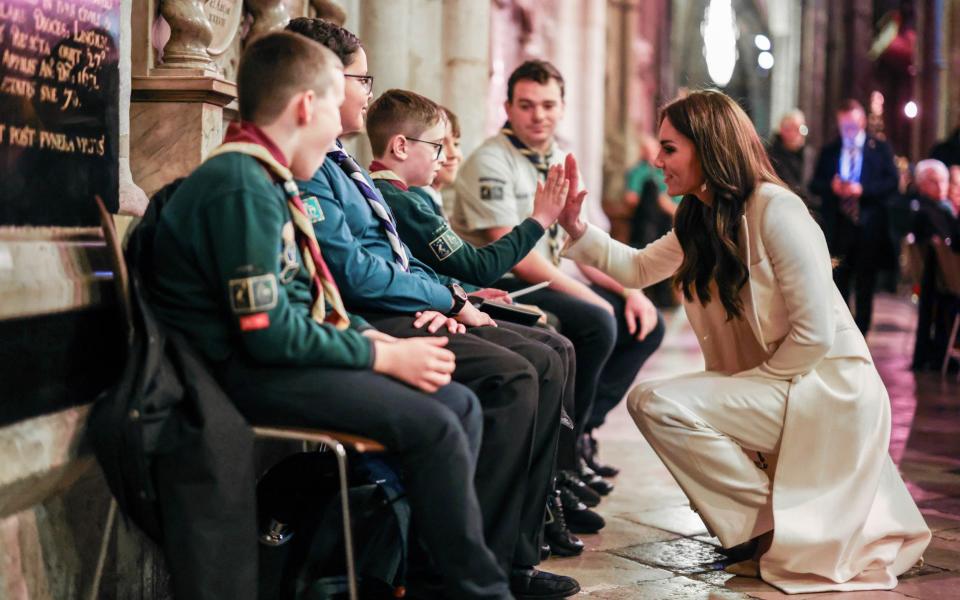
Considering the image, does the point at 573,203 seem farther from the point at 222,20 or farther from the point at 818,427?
the point at 222,20

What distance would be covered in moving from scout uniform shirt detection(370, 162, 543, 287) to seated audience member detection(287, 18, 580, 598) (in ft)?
0.54

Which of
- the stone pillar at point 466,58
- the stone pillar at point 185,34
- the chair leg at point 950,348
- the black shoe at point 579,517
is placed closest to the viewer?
the stone pillar at point 185,34

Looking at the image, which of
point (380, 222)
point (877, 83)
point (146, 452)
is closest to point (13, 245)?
point (146, 452)

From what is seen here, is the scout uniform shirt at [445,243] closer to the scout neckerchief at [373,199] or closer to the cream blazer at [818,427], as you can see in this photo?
the scout neckerchief at [373,199]

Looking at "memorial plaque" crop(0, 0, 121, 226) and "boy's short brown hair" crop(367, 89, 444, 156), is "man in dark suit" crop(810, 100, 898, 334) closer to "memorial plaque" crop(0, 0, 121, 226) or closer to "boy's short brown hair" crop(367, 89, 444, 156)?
"boy's short brown hair" crop(367, 89, 444, 156)

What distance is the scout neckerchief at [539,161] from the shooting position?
4965 millimetres

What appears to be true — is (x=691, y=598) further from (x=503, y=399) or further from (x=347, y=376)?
(x=347, y=376)

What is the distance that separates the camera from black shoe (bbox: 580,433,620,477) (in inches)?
192

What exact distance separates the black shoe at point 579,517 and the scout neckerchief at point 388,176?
1.16m

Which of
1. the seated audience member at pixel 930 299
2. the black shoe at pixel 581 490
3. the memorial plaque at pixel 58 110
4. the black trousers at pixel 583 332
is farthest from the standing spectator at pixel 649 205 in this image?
the memorial plaque at pixel 58 110

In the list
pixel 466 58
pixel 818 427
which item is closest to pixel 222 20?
pixel 818 427

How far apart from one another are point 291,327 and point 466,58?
498 cm

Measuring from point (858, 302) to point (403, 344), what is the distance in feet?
25.0

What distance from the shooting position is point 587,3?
1195 cm
